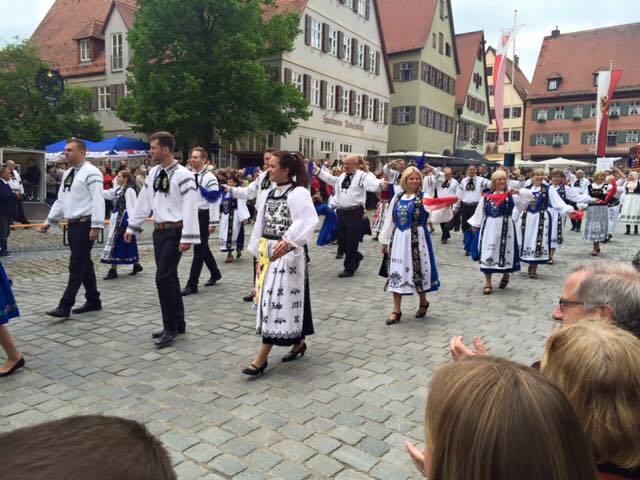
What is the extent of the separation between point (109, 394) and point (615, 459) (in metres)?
3.70

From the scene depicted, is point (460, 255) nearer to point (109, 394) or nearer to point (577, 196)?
point (577, 196)

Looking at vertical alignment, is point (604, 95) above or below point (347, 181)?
above

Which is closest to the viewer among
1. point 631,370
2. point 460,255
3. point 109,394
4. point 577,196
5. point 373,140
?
point 631,370

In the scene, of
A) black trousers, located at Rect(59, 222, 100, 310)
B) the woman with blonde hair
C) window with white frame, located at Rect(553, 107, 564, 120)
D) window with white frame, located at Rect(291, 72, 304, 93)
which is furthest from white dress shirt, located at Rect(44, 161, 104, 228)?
window with white frame, located at Rect(553, 107, 564, 120)

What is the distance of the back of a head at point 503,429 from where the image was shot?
3.55 feet

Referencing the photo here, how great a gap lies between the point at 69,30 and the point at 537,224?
36.3m

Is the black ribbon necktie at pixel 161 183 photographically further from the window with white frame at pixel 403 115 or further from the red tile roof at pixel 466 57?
the red tile roof at pixel 466 57

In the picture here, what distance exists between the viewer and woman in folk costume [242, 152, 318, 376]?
187 inches

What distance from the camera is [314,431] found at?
3715mm

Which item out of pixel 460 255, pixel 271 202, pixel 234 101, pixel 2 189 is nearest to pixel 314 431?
pixel 271 202

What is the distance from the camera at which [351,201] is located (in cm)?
996

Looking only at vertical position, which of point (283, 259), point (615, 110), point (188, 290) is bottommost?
point (188, 290)

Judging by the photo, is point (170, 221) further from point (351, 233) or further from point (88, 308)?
point (351, 233)

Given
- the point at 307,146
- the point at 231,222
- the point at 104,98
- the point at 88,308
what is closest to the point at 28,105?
the point at 104,98
